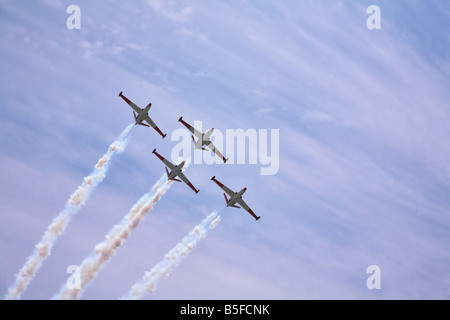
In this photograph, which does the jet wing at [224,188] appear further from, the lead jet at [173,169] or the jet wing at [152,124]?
the jet wing at [152,124]

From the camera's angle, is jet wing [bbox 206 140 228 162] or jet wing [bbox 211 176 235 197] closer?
jet wing [bbox 211 176 235 197]

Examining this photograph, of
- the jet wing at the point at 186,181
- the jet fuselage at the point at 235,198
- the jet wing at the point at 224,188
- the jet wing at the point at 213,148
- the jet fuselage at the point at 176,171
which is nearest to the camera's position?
the jet fuselage at the point at 176,171

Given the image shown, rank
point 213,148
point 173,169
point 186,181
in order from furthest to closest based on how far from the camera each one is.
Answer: point 213,148 → point 186,181 → point 173,169

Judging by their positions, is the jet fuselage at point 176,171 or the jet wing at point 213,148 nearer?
the jet fuselage at point 176,171

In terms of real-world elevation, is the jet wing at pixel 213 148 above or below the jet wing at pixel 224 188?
above

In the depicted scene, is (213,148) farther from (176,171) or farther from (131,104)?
(131,104)

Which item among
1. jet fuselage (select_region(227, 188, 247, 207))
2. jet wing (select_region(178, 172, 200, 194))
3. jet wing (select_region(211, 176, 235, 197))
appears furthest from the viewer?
jet wing (select_region(178, 172, 200, 194))

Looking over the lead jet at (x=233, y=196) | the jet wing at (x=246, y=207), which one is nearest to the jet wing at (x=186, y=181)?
the lead jet at (x=233, y=196)

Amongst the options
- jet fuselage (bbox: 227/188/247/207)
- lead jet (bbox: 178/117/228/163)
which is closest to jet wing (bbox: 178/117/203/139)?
lead jet (bbox: 178/117/228/163)

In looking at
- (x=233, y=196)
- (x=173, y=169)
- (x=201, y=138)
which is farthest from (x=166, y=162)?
(x=233, y=196)

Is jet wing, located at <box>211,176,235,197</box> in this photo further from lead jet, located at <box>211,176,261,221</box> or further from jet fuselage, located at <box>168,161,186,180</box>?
jet fuselage, located at <box>168,161,186,180</box>
